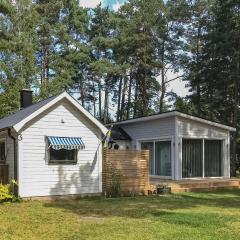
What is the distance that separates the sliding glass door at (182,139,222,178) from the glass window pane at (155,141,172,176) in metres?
0.83

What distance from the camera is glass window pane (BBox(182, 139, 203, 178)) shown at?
24234 millimetres

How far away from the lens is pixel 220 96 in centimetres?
3797

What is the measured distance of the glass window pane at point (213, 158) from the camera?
82.8 ft

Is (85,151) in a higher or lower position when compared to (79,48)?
lower

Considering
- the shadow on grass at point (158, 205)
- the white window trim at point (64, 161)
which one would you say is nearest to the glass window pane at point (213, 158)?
the shadow on grass at point (158, 205)

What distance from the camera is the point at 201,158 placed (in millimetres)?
24906

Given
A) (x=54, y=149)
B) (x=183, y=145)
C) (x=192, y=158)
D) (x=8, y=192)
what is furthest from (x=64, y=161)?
(x=192, y=158)

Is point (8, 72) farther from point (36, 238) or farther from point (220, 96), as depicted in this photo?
point (36, 238)

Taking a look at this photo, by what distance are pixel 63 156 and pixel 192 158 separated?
29.8 ft

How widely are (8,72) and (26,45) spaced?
249cm

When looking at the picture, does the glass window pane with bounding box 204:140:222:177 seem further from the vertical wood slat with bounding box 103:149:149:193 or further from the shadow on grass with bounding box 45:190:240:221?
the vertical wood slat with bounding box 103:149:149:193

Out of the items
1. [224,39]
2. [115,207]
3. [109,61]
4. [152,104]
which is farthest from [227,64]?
[115,207]

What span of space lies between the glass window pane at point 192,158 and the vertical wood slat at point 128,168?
5.50m

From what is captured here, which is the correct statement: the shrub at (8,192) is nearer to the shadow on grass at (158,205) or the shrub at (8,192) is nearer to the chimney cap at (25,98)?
the shadow on grass at (158,205)
